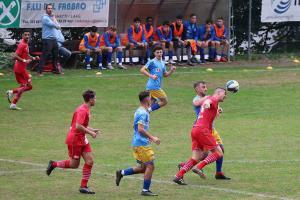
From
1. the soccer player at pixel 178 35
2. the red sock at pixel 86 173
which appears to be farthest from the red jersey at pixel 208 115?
the soccer player at pixel 178 35

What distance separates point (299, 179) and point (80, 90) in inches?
519

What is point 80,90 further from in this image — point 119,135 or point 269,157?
point 269,157

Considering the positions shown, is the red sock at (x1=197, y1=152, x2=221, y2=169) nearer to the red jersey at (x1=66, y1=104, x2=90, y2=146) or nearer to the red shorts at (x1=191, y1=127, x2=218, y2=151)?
the red shorts at (x1=191, y1=127, x2=218, y2=151)

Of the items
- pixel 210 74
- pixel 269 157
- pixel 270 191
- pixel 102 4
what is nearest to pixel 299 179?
pixel 270 191

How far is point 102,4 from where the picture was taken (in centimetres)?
3153

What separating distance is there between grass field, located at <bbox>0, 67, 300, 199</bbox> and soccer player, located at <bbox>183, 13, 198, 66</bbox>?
59.6 inches

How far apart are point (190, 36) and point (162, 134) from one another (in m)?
13.1

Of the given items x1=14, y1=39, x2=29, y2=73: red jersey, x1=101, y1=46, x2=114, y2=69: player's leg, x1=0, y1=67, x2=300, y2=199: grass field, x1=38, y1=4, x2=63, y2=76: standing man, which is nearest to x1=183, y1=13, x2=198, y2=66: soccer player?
x1=0, y1=67, x2=300, y2=199: grass field

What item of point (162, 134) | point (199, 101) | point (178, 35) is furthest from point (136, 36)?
point (199, 101)

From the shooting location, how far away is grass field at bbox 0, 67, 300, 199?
14.3 m

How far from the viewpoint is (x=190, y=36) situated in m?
33.1

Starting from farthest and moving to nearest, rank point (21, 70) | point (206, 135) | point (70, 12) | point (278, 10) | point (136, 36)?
point (278, 10), point (136, 36), point (70, 12), point (21, 70), point (206, 135)

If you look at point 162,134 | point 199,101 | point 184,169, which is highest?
point 199,101

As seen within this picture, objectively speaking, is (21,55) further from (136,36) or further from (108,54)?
(136,36)
